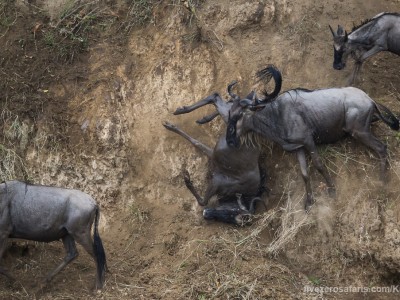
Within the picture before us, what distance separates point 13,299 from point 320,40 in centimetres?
646

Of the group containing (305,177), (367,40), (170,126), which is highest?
(367,40)

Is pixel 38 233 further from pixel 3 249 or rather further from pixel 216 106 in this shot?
pixel 216 106

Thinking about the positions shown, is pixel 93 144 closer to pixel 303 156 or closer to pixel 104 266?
pixel 104 266

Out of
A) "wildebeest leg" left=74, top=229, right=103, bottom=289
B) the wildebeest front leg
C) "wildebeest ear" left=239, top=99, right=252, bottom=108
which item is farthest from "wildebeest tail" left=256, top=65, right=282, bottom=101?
the wildebeest front leg

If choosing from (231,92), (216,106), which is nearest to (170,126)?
(216,106)

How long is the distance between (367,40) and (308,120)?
1914mm

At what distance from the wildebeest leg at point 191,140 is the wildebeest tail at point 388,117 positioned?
2590mm

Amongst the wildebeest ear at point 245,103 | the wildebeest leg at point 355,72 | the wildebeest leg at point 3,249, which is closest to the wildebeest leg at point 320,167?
the wildebeest ear at point 245,103

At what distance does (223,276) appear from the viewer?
970cm

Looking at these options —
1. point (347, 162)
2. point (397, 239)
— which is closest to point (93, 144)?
point (347, 162)

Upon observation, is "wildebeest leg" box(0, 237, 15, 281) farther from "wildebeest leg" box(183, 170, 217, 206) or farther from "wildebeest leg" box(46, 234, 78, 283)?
"wildebeest leg" box(183, 170, 217, 206)

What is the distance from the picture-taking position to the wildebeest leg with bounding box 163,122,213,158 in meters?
11.2

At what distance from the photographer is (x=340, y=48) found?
11.6 meters

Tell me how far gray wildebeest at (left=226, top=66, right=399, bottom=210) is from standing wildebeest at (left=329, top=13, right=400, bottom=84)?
980 mm
